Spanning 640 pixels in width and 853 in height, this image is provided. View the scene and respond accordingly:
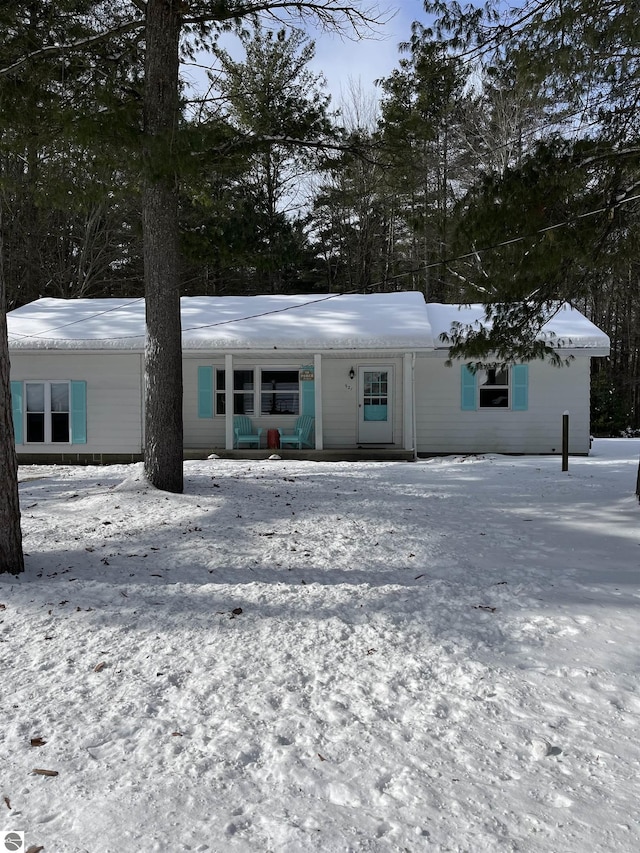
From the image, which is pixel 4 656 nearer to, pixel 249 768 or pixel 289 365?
pixel 249 768

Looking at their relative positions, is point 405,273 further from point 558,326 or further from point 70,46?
point 558,326

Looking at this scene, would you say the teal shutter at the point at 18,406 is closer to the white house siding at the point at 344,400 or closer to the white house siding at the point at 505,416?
the white house siding at the point at 344,400

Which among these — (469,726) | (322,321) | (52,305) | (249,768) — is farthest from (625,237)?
(52,305)

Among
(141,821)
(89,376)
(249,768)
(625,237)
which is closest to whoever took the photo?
(141,821)

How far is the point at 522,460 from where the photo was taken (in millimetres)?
13195

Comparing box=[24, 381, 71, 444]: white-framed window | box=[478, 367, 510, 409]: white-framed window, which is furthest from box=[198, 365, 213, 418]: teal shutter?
box=[478, 367, 510, 409]: white-framed window

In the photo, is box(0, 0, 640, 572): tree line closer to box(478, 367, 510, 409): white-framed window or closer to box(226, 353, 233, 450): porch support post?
box(226, 353, 233, 450): porch support post

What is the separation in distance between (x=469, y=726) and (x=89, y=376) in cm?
1329

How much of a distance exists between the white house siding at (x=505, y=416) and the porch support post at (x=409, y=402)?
745 millimetres

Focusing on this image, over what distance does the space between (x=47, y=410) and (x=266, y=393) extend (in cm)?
501

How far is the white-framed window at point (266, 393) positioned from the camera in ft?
49.2

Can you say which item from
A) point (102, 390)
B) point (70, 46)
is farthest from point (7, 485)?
point (102, 390)

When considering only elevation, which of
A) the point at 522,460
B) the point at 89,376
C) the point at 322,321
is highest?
the point at 322,321

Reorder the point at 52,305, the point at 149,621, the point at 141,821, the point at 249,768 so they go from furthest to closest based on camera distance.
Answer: the point at 52,305 < the point at 149,621 < the point at 249,768 < the point at 141,821
